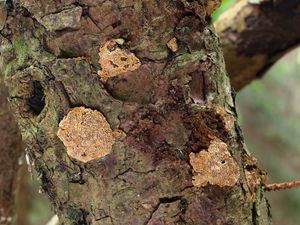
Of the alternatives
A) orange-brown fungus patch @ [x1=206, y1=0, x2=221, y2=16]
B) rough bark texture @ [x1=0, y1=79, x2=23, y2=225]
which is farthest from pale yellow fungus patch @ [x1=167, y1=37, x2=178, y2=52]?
rough bark texture @ [x1=0, y1=79, x2=23, y2=225]

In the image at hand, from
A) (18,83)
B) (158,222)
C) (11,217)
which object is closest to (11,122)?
(11,217)

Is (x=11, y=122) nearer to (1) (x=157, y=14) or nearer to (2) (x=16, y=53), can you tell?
(2) (x=16, y=53)

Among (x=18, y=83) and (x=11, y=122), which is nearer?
(x=18, y=83)

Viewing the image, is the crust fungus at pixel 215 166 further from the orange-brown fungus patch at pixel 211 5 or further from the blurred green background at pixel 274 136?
the blurred green background at pixel 274 136

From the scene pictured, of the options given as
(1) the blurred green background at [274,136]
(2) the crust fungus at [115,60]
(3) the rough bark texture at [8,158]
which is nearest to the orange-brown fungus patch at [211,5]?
(2) the crust fungus at [115,60]

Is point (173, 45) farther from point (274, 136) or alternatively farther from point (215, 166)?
point (274, 136)

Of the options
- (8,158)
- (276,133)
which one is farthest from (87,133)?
(276,133)

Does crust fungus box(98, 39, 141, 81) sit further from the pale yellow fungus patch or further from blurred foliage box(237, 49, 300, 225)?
blurred foliage box(237, 49, 300, 225)
